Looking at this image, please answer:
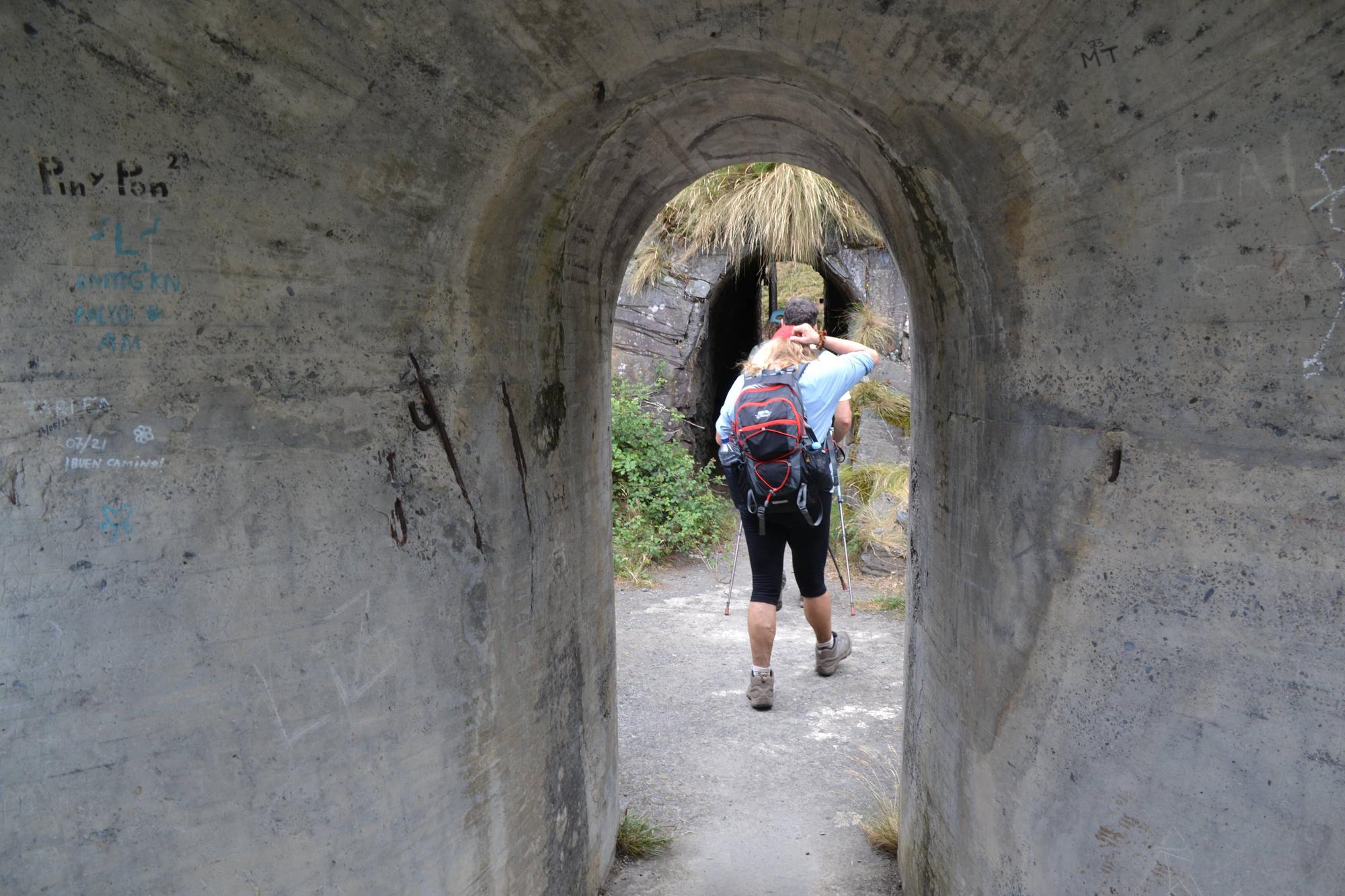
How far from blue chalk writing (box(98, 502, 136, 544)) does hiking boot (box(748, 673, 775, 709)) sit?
378 centimetres

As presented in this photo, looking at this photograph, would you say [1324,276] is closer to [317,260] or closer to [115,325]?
[317,260]

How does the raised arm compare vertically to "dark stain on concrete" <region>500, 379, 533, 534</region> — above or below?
above

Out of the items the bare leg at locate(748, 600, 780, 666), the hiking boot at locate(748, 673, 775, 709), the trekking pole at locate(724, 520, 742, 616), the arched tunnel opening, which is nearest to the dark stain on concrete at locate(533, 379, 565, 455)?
the bare leg at locate(748, 600, 780, 666)

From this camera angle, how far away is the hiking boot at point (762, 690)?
496cm

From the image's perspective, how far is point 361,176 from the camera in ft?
5.91

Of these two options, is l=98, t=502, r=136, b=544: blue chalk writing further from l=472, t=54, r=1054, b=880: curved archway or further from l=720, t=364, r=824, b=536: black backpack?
l=720, t=364, r=824, b=536: black backpack

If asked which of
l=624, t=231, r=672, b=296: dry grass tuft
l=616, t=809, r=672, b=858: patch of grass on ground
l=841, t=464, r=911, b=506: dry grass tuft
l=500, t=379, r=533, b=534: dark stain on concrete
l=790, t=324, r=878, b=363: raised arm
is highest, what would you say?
l=624, t=231, r=672, b=296: dry grass tuft

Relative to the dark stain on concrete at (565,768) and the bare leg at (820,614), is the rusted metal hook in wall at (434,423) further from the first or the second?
the bare leg at (820,614)

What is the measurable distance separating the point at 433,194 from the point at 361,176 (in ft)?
0.56

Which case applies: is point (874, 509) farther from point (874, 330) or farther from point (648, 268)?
point (648, 268)

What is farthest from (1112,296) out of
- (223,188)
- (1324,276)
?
(223,188)

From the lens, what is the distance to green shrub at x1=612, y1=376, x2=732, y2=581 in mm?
8258

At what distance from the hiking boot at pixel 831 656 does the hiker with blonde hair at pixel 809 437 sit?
71 centimetres

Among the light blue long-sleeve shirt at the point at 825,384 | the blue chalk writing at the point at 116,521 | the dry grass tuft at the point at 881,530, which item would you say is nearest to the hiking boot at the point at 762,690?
the light blue long-sleeve shirt at the point at 825,384
